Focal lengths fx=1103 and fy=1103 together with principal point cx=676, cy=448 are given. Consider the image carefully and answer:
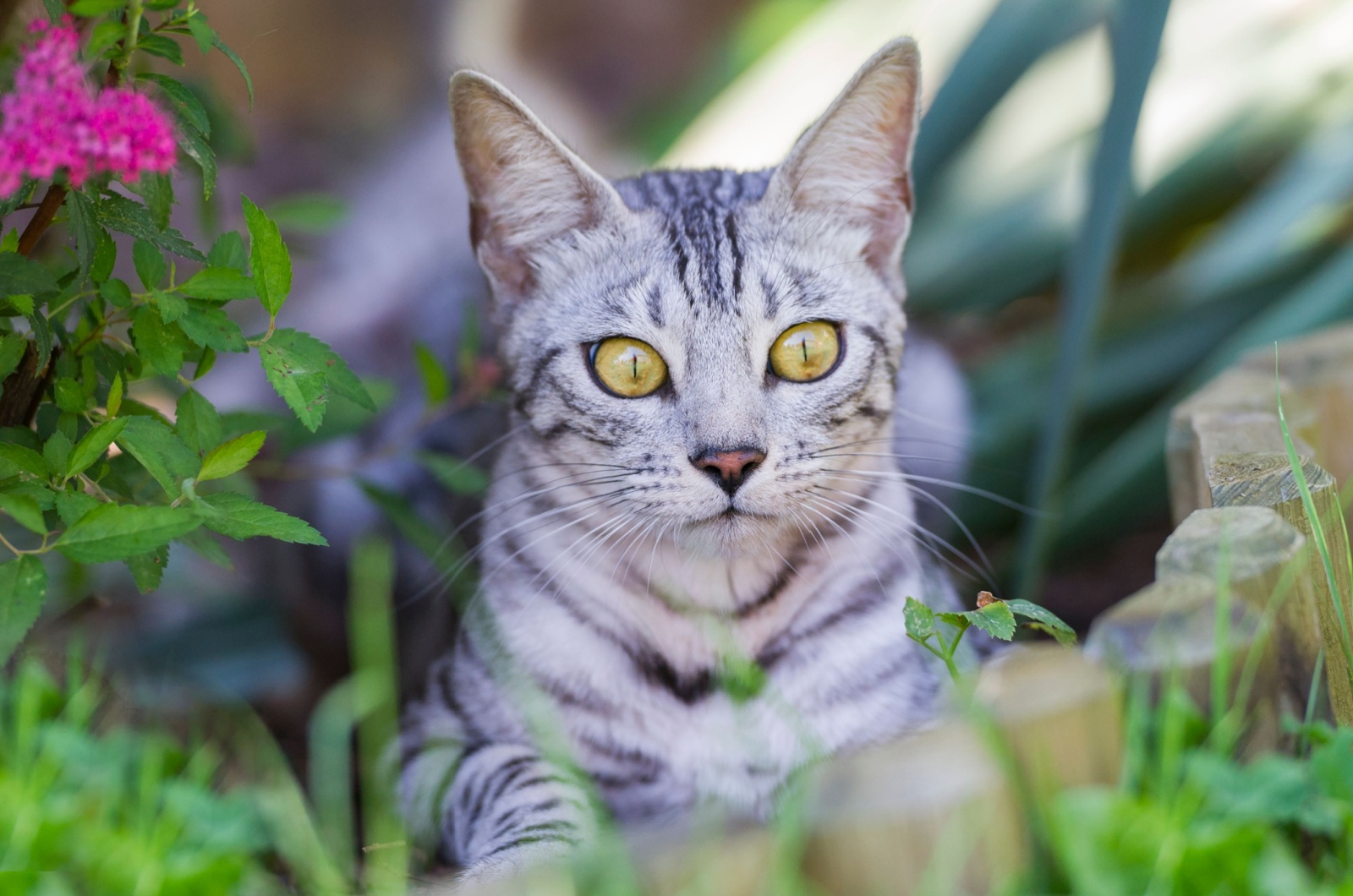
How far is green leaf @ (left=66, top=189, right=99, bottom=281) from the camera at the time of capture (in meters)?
1.09

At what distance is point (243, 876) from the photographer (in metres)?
1.02

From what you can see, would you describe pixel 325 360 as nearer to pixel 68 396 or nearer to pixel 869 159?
pixel 68 396

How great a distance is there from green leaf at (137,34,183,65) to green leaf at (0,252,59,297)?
0.24 metres

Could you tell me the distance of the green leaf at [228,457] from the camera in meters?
1.18

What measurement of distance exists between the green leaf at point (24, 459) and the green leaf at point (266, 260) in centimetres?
27

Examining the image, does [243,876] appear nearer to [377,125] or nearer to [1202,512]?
[1202,512]

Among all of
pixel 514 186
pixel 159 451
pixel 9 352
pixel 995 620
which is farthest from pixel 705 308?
pixel 9 352

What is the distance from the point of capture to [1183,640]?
3.11ft

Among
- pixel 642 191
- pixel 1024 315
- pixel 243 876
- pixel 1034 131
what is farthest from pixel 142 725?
pixel 1024 315

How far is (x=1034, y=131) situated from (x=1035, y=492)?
1140 millimetres

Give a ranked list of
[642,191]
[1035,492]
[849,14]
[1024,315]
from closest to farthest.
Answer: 1. [642,191]
2. [1035,492]
3. [849,14]
4. [1024,315]

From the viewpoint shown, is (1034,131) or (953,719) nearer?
(953,719)

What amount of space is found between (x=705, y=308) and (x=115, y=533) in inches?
32.3

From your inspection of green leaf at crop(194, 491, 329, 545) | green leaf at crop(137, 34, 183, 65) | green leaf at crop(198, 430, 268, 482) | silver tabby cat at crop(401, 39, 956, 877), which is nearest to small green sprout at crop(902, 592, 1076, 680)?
silver tabby cat at crop(401, 39, 956, 877)
